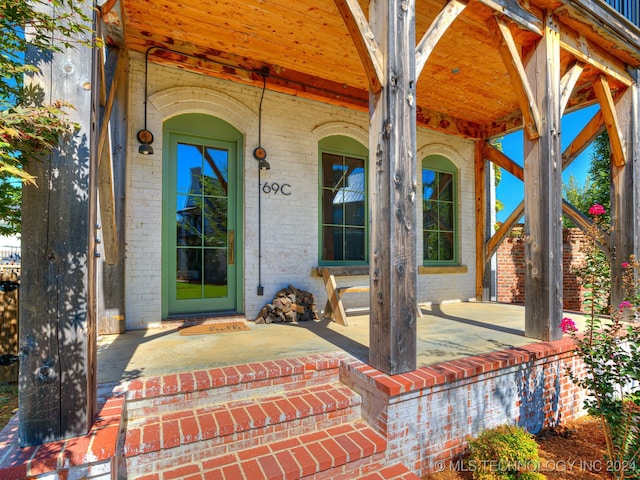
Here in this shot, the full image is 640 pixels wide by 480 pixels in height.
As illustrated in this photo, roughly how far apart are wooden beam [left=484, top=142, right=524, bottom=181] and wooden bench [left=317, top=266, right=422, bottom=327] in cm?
286

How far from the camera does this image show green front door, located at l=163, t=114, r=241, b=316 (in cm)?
373

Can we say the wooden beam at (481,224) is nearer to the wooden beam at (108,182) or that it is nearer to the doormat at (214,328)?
the doormat at (214,328)

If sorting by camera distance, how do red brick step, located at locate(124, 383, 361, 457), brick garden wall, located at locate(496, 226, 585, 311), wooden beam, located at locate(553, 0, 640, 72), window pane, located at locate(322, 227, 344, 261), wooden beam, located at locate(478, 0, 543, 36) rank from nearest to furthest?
red brick step, located at locate(124, 383, 361, 457), wooden beam, located at locate(478, 0, 543, 36), wooden beam, located at locate(553, 0, 640, 72), window pane, located at locate(322, 227, 344, 261), brick garden wall, located at locate(496, 226, 585, 311)

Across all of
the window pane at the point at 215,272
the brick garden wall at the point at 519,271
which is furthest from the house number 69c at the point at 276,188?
the brick garden wall at the point at 519,271

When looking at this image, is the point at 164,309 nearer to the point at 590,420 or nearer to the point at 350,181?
the point at 350,181

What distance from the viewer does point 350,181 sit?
484 cm

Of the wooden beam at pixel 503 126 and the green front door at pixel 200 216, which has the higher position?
the wooden beam at pixel 503 126

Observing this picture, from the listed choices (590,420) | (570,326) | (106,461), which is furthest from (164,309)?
(590,420)

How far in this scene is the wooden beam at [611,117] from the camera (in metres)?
3.87

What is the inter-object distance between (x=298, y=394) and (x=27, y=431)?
55.5 inches

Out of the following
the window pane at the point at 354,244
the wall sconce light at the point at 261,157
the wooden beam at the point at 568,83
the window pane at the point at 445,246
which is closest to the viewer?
the wooden beam at the point at 568,83

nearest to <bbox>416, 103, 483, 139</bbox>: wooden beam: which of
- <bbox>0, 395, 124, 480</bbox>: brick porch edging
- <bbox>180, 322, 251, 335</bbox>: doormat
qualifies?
<bbox>180, 322, 251, 335</bbox>: doormat

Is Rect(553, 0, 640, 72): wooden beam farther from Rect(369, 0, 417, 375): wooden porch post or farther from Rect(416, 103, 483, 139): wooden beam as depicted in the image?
Rect(416, 103, 483, 139): wooden beam

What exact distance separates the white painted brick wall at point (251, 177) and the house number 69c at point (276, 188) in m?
0.05
